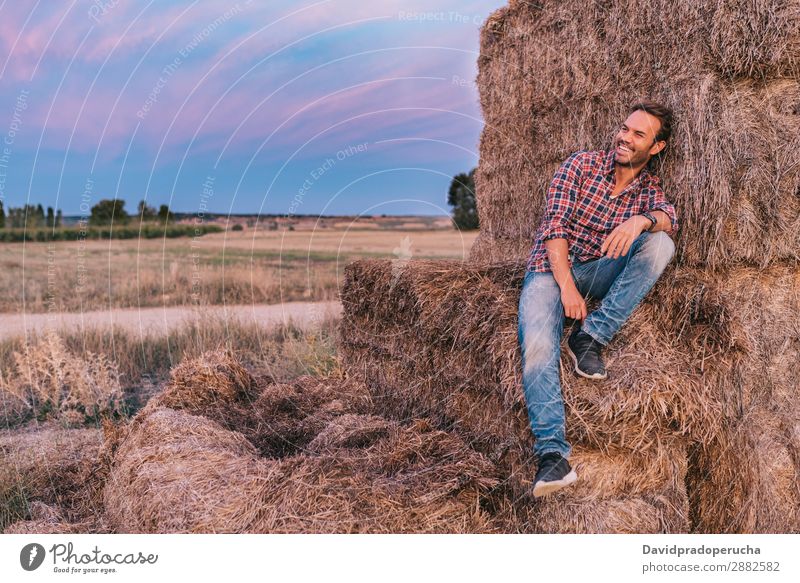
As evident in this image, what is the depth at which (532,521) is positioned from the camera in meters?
3.65

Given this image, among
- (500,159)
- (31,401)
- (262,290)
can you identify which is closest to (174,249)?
(262,290)

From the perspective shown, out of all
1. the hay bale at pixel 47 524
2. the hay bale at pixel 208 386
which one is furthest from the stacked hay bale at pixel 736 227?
the hay bale at pixel 47 524

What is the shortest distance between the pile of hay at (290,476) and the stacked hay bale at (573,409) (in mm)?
219

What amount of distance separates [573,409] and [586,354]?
0.35 m

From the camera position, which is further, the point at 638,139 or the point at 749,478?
the point at 638,139

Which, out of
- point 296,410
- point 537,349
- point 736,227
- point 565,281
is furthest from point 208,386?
point 736,227

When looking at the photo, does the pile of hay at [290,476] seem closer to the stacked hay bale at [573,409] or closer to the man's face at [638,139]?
the stacked hay bale at [573,409]

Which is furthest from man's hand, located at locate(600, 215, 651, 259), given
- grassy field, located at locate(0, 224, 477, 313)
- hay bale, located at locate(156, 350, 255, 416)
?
hay bale, located at locate(156, 350, 255, 416)

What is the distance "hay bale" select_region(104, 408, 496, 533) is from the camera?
3502mm

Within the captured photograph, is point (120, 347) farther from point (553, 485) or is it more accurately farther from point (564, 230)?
point (553, 485)

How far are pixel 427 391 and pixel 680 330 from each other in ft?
5.98

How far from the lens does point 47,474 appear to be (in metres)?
4.75

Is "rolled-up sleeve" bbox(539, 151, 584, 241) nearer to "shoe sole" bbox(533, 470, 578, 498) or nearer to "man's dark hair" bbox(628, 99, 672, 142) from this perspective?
"man's dark hair" bbox(628, 99, 672, 142)
